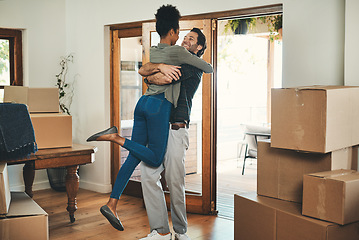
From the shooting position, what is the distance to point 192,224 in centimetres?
392

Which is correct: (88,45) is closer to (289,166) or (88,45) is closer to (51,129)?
(51,129)

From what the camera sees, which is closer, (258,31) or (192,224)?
(192,224)

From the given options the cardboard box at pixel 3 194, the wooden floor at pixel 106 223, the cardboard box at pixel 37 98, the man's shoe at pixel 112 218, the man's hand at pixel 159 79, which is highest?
the man's hand at pixel 159 79

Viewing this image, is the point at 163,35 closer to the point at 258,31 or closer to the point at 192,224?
the point at 192,224

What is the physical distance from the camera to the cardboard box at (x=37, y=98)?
3766 mm

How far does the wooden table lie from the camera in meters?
3.48

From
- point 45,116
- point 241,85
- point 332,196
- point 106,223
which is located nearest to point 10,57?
point 45,116

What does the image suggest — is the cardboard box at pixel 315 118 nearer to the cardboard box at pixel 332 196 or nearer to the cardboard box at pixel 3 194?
the cardboard box at pixel 332 196

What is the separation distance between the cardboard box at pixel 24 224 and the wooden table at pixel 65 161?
0.65 meters

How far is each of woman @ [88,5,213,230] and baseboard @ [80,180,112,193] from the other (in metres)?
2.31

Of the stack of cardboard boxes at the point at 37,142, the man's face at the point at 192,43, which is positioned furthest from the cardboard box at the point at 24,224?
the man's face at the point at 192,43

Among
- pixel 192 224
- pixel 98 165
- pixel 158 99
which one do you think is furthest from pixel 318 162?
pixel 98 165

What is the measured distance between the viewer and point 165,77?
2.94m

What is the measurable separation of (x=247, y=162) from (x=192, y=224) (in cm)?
389
